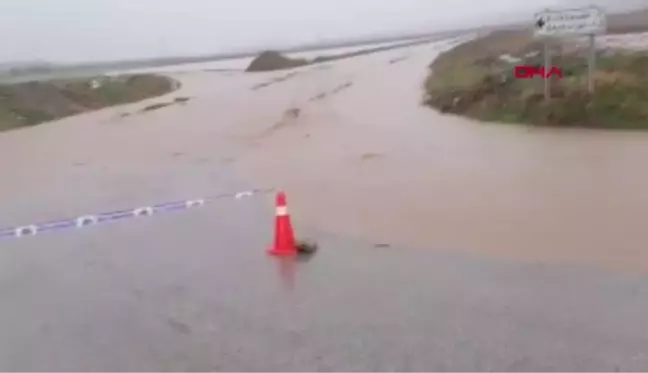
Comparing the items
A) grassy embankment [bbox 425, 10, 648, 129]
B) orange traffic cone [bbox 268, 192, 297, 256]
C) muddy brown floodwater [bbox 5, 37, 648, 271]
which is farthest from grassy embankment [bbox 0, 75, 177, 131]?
orange traffic cone [bbox 268, 192, 297, 256]

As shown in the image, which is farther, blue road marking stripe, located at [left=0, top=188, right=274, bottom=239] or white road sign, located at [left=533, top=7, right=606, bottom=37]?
white road sign, located at [left=533, top=7, right=606, bottom=37]

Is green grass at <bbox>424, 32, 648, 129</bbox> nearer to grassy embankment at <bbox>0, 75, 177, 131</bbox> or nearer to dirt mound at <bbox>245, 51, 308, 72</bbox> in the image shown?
grassy embankment at <bbox>0, 75, 177, 131</bbox>

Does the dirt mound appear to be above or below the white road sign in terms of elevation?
below

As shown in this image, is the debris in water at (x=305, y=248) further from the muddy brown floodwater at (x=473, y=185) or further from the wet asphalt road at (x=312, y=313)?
the muddy brown floodwater at (x=473, y=185)

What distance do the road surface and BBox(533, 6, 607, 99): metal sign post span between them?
2.00 metres

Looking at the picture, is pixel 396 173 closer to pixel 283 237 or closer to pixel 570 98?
pixel 570 98

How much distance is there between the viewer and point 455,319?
20.0 feet

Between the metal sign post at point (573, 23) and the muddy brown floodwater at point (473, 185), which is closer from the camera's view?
the muddy brown floodwater at point (473, 185)

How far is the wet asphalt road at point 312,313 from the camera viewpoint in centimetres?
539

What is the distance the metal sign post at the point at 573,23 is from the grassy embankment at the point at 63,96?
22.4m

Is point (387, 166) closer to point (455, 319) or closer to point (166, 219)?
point (166, 219)

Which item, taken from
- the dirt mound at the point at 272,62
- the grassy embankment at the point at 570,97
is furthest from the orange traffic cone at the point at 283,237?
the dirt mound at the point at 272,62

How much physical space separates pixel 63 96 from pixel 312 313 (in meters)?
36.9

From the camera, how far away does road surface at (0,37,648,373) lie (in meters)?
5.60
